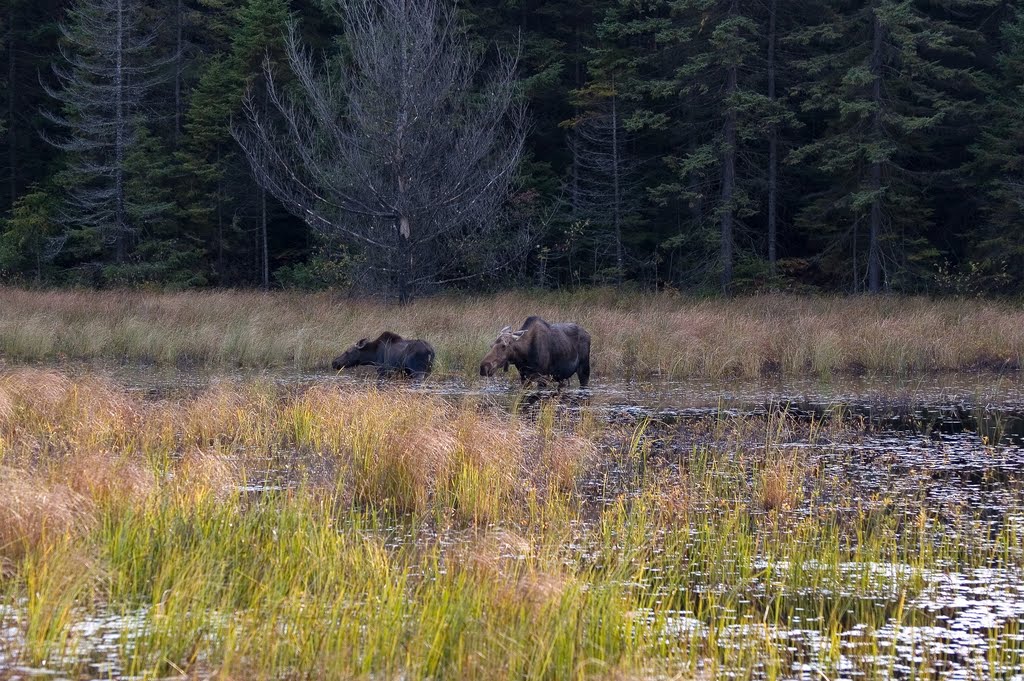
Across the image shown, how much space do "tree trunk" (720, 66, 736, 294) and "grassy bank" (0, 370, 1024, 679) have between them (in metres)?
22.7

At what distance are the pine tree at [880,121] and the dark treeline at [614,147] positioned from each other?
0.10 m

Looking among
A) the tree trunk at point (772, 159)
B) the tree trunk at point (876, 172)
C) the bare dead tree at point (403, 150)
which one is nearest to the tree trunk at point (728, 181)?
the tree trunk at point (772, 159)

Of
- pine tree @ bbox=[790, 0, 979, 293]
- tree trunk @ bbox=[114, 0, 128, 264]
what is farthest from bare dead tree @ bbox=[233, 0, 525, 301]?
pine tree @ bbox=[790, 0, 979, 293]

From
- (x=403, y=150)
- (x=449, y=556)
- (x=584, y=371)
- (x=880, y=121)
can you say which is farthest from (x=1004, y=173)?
(x=449, y=556)

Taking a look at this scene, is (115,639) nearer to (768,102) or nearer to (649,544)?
(649,544)

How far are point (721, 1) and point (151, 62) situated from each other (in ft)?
63.7

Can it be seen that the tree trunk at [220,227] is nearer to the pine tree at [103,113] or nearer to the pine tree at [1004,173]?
the pine tree at [103,113]

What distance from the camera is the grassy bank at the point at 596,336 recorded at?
1750 centimetres

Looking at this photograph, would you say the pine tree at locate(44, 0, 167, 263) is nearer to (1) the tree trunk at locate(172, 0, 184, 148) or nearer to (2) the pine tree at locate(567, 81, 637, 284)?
(1) the tree trunk at locate(172, 0, 184, 148)

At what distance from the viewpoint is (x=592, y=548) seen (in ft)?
21.2

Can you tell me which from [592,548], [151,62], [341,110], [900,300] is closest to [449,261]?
[341,110]

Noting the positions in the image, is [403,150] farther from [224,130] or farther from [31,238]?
[31,238]

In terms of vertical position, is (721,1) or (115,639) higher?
(721,1)

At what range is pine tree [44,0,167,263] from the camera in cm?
3434
